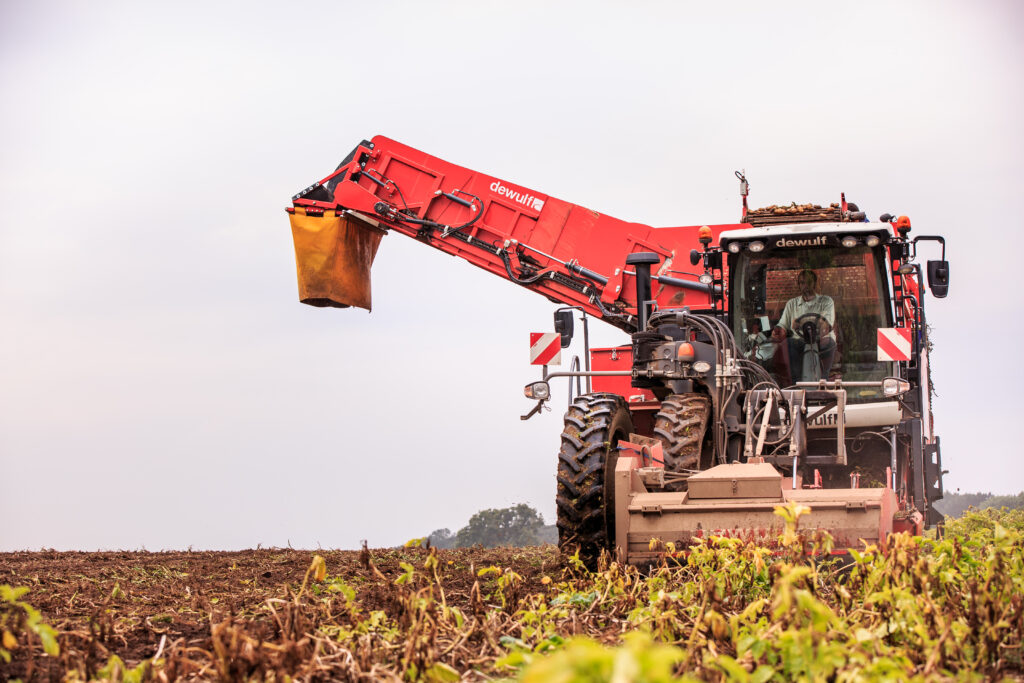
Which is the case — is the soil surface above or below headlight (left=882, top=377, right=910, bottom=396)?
below

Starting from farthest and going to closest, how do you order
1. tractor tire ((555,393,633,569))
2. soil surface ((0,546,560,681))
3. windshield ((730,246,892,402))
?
windshield ((730,246,892,402)) → tractor tire ((555,393,633,569)) → soil surface ((0,546,560,681))

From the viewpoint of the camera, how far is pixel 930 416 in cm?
1105

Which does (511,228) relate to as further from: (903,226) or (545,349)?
(903,226)

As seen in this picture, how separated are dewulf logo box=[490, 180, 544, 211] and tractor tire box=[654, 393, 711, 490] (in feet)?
17.0

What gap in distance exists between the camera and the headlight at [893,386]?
8.61m

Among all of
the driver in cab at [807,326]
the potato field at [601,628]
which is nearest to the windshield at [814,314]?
the driver in cab at [807,326]

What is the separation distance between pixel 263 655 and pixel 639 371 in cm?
557

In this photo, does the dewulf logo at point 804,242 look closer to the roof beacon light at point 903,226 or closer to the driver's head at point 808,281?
the driver's head at point 808,281

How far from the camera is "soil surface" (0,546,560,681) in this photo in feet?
14.4

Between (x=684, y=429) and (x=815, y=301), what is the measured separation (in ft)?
5.75

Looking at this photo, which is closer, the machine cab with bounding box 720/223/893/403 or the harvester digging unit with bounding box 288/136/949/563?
the harvester digging unit with bounding box 288/136/949/563

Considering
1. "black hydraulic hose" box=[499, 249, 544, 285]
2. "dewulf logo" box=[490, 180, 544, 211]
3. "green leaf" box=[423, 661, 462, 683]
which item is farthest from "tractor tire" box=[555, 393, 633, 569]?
"dewulf logo" box=[490, 180, 544, 211]

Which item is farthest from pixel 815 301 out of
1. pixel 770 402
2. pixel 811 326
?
pixel 770 402

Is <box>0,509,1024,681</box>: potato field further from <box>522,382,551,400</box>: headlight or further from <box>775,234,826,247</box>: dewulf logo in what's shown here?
<box>775,234,826,247</box>: dewulf logo
